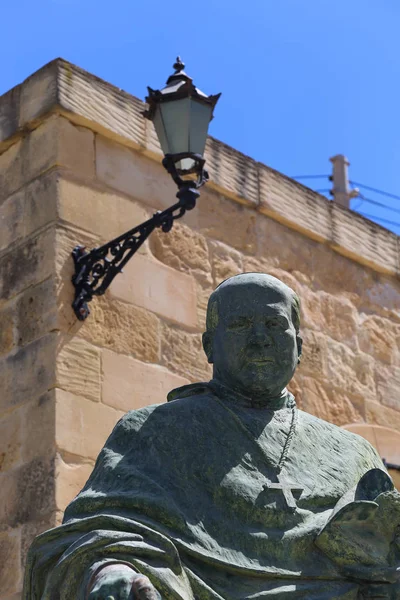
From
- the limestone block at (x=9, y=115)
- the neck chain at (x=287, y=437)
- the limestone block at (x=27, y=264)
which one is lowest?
the neck chain at (x=287, y=437)

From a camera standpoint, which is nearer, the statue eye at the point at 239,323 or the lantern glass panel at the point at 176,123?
the statue eye at the point at 239,323

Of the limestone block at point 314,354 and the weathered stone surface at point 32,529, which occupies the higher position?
the limestone block at point 314,354

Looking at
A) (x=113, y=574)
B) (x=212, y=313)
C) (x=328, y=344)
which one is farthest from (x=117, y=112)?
(x=113, y=574)

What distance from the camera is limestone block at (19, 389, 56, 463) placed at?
26.3ft

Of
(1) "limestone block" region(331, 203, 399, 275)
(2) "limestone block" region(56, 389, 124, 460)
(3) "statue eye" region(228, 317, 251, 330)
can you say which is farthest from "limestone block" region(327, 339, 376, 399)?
(3) "statue eye" region(228, 317, 251, 330)

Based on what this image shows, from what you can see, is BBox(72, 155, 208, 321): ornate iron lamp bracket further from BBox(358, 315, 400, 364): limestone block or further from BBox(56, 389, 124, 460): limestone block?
BBox(358, 315, 400, 364): limestone block

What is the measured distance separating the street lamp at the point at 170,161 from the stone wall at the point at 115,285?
9 centimetres

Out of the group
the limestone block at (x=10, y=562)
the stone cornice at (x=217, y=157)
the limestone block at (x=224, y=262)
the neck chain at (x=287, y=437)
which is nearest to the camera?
the neck chain at (x=287, y=437)

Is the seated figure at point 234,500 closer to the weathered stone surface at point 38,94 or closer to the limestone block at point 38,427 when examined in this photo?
the limestone block at point 38,427

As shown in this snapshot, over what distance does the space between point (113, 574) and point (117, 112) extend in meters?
5.11

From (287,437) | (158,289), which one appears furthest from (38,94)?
(287,437)

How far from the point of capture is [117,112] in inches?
357

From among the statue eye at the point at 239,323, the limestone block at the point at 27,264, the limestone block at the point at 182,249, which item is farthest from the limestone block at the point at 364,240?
the statue eye at the point at 239,323

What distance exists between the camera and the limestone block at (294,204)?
9977 millimetres
